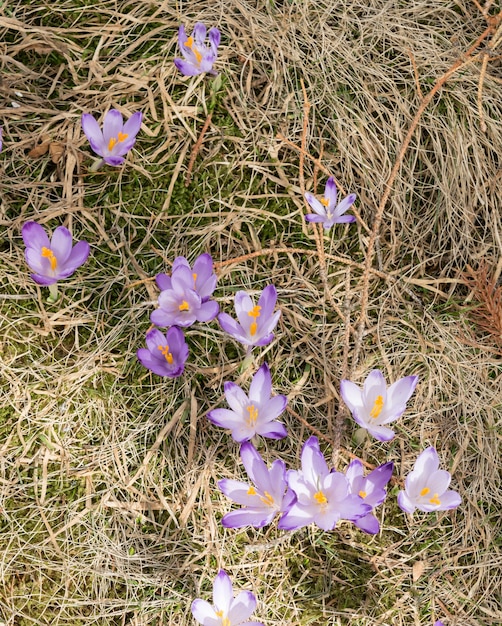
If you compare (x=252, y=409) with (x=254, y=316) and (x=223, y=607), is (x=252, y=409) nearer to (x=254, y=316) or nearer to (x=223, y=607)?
(x=254, y=316)

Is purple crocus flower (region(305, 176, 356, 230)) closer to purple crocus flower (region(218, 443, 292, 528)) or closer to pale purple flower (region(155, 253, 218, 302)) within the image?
pale purple flower (region(155, 253, 218, 302))

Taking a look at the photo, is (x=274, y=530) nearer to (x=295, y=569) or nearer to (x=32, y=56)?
(x=295, y=569)

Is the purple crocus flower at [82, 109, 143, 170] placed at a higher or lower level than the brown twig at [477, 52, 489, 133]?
lower

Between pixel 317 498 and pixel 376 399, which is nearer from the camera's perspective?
pixel 317 498

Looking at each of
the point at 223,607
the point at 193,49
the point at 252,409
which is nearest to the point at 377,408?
the point at 252,409

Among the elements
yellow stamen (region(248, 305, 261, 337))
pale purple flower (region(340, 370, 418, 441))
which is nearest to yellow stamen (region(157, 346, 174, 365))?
yellow stamen (region(248, 305, 261, 337))

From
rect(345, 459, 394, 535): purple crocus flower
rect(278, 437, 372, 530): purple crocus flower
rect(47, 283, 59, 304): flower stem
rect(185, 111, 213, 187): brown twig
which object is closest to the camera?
rect(278, 437, 372, 530): purple crocus flower

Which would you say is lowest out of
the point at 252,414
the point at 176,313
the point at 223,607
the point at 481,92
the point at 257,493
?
the point at 223,607
